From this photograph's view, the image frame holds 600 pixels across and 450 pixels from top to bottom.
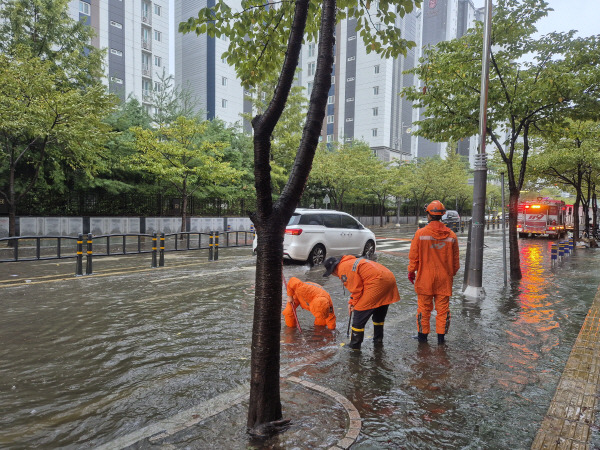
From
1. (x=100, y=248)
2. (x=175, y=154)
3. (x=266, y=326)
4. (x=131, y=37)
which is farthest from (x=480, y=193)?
(x=131, y=37)

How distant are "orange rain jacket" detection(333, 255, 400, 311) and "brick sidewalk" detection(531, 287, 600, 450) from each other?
190 cm

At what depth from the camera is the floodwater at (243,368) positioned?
3295mm

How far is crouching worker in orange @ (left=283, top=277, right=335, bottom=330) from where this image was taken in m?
5.97

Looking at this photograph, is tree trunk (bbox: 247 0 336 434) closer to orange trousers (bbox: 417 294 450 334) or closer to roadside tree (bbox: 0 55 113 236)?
orange trousers (bbox: 417 294 450 334)

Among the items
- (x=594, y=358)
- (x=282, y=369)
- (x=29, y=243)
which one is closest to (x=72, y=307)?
(x=282, y=369)

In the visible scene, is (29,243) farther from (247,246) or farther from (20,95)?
(247,246)

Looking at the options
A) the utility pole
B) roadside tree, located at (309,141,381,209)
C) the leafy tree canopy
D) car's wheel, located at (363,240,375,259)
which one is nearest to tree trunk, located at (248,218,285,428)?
the leafy tree canopy

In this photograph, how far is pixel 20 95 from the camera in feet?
49.0

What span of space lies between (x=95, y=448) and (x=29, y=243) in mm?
19111

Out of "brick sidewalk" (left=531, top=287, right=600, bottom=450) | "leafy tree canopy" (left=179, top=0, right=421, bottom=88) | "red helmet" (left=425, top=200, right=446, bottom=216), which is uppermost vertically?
"leafy tree canopy" (left=179, top=0, right=421, bottom=88)

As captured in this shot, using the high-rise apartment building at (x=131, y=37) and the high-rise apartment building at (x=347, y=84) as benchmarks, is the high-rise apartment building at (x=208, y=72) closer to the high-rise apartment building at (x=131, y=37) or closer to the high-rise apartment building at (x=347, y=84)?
the high-rise apartment building at (x=347, y=84)

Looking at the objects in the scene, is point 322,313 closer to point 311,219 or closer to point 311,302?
A: point 311,302

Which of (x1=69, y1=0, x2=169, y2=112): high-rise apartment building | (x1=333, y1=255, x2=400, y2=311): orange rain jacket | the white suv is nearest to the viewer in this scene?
(x1=333, y1=255, x2=400, y2=311): orange rain jacket

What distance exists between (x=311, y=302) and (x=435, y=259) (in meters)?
1.83
